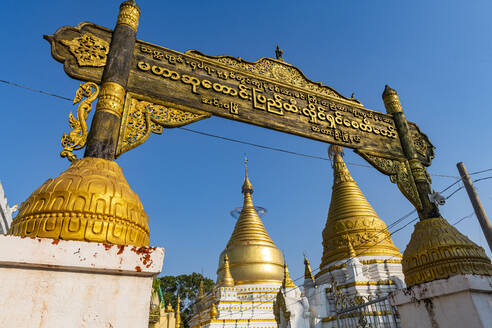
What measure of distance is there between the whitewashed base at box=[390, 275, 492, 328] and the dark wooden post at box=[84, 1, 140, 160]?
3.63 metres

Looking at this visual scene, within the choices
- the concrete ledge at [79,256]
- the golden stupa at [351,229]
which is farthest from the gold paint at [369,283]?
the concrete ledge at [79,256]

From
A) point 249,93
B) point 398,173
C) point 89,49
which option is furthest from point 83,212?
point 398,173

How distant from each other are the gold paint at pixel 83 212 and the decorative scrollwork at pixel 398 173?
363cm

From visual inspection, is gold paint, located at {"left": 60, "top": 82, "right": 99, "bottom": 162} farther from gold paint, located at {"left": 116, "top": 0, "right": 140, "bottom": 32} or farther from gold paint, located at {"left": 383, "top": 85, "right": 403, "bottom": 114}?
gold paint, located at {"left": 383, "top": 85, "right": 403, "bottom": 114}

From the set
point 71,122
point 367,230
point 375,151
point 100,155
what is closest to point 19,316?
point 100,155

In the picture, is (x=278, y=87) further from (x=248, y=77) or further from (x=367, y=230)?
(x=367, y=230)

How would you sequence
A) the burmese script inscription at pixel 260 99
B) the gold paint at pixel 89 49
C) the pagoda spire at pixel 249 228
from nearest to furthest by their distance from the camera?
1. the gold paint at pixel 89 49
2. the burmese script inscription at pixel 260 99
3. the pagoda spire at pixel 249 228

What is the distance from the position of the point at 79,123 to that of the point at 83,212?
4.10 feet

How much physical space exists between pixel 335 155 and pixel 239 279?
426 inches

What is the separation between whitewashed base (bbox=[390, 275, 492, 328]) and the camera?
9.80 feet

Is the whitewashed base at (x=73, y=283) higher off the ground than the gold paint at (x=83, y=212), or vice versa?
the gold paint at (x=83, y=212)

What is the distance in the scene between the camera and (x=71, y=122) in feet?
8.88

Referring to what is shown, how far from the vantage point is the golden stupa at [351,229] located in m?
15.7

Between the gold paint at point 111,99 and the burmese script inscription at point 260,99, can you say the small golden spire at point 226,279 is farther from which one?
the gold paint at point 111,99
